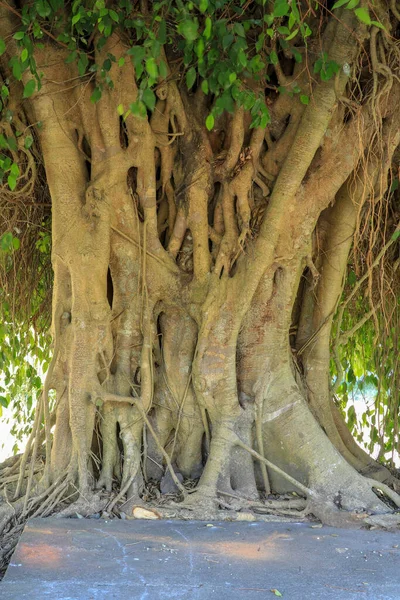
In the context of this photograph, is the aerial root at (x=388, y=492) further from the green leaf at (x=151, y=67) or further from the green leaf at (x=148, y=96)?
the green leaf at (x=151, y=67)

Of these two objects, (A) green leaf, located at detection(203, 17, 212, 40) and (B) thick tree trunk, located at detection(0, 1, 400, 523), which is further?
(B) thick tree trunk, located at detection(0, 1, 400, 523)

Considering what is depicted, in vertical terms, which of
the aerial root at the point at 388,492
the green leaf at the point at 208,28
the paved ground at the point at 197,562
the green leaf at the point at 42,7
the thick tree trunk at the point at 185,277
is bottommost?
the paved ground at the point at 197,562

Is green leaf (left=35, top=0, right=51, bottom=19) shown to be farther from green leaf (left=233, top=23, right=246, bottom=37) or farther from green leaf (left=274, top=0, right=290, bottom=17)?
green leaf (left=274, top=0, right=290, bottom=17)

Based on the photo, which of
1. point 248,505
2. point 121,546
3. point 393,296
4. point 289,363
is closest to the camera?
point 121,546

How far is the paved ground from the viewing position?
2824 millimetres

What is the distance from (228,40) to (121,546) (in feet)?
8.19

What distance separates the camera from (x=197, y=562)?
3.15 meters

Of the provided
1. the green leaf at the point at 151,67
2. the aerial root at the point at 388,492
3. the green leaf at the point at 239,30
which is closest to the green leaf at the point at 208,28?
the green leaf at the point at 239,30

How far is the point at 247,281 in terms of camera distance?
4438 mm

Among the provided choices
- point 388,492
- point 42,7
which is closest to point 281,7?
point 42,7

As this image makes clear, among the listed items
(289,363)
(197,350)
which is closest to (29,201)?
(197,350)

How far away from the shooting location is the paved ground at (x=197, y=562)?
2824 mm

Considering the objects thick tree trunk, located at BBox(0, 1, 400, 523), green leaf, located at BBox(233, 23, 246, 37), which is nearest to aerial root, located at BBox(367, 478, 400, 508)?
thick tree trunk, located at BBox(0, 1, 400, 523)

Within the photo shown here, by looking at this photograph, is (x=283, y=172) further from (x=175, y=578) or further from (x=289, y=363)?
(x=175, y=578)
